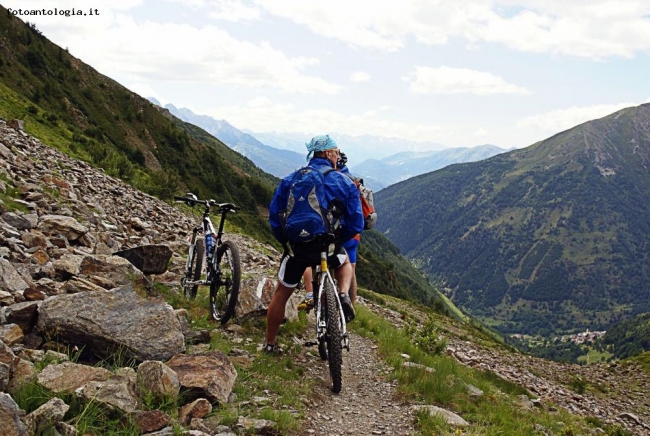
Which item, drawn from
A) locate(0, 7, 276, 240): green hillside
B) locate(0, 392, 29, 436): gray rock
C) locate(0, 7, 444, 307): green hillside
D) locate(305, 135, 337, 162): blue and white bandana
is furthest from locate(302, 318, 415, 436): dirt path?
locate(0, 7, 276, 240): green hillside

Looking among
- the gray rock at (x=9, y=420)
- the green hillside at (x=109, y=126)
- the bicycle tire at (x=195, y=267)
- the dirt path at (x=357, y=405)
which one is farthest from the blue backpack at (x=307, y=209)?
the green hillside at (x=109, y=126)

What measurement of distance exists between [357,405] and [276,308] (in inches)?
69.3

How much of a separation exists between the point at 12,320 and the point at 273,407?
3.01 metres

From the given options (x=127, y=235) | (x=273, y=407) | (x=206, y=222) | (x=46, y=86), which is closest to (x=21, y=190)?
(x=127, y=235)

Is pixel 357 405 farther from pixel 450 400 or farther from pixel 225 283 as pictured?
pixel 225 283

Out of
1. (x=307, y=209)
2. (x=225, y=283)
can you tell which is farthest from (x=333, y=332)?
(x=225, y=283)

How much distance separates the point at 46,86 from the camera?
56688 mm

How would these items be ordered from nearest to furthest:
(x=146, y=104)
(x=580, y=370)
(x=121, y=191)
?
(x=121, y=191) → (x=580, y=370) → (x=146, y=104)

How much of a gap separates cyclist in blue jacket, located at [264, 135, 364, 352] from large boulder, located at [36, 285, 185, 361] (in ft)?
5.41

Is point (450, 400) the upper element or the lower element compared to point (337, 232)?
lower

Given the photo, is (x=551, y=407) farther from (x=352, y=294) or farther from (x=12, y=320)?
(x=12, y=320)

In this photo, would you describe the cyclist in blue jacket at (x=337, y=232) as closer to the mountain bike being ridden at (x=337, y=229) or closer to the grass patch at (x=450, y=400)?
the mountain bike being ridden at (x=337, y=229)

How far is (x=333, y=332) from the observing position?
20.6 ft

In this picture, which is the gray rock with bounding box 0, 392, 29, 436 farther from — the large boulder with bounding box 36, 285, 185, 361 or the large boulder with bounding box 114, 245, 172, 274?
the large boulder with bounding box 114, 245, 172, 274
